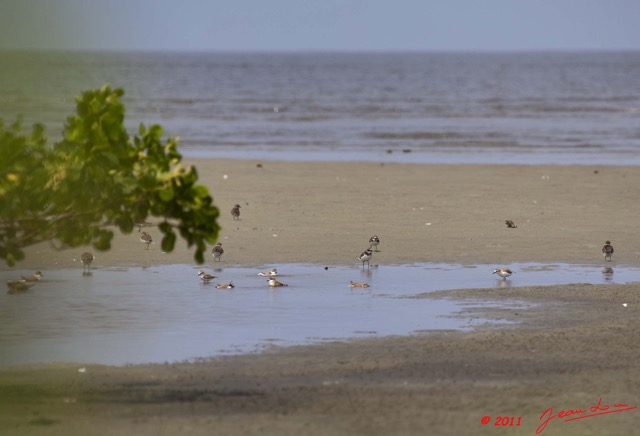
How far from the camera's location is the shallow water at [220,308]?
11.5 metres

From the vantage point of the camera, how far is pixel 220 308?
13.4 m

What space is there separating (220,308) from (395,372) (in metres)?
3.47

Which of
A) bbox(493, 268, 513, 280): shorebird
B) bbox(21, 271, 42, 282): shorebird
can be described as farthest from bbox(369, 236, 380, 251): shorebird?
bbox(21, 271, 42, 282): shorebird

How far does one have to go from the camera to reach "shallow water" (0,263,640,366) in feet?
37.7

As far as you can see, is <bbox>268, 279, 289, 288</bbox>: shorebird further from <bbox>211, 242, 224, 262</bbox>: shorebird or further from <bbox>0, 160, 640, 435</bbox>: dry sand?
<bbox>211, 242, 224, 262</bbox>: shorebird

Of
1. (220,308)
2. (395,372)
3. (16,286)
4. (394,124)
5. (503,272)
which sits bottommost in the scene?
(395,372)

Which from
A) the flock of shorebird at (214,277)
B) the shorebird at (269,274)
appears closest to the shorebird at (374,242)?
the flock of shorebird at (214,277)

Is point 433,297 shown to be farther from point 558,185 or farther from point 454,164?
point 454,164

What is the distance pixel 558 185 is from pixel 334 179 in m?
4.74

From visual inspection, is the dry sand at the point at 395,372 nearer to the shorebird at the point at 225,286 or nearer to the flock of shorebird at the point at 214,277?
the flock of shorebird at the point at 214,277

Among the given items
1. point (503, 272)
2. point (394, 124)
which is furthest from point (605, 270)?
point (394, 124)

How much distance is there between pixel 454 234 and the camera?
19.2 metres

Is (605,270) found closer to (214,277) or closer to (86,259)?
(214,277)

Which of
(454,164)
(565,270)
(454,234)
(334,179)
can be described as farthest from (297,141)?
(565,270)
